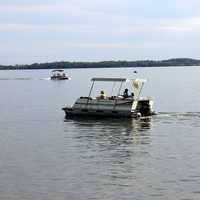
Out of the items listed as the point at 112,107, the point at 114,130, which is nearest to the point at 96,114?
the point at 112,107

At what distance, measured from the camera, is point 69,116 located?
57.0 metres

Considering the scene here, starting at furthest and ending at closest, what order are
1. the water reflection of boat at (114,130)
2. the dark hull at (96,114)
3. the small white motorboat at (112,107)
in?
the small white motorboat at (112,107) → the dark hull at (96,114) → the water reflection of boat at (114,130)

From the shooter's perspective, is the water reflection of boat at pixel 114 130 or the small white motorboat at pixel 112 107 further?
the small white motorboat at pixel 112 107

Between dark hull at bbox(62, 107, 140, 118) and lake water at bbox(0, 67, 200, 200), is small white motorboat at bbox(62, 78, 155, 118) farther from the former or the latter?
lake water at bbox(0, 67, 200, 200)

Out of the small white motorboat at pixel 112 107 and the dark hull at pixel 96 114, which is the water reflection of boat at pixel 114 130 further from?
the small white motorboat at pixel 112 107

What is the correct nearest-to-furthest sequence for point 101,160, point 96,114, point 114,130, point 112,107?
point 101,160
point 114,130
point 112,107
point 96,114

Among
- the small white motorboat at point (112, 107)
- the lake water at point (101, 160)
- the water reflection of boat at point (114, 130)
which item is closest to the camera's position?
the lake water at point (101, 160)

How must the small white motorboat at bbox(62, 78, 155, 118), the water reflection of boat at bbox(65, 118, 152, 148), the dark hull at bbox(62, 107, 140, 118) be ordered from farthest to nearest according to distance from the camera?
the small white motorboat at bbox(62, 78, 155, 118)
the dark hull at bbox(62, 107, 140, 118)
the water reflection of boat at bbox(65, 118, 152, 148)

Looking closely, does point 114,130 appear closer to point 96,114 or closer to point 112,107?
point 112,107

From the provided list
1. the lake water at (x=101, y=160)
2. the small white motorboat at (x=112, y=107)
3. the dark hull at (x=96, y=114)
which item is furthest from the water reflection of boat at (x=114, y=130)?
the small white motorboat at (x=112, y=107)

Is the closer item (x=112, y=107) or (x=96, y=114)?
(x=112, y=107)

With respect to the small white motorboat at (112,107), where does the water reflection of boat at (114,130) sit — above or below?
below

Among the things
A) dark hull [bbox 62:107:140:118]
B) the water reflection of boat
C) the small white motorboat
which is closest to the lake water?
the water reflection of boat

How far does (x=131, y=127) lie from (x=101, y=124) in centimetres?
323
